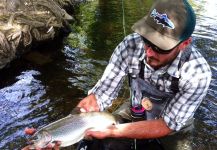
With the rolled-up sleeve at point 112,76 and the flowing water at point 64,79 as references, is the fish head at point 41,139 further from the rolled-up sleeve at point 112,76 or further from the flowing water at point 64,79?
the flowing water at point 64,79

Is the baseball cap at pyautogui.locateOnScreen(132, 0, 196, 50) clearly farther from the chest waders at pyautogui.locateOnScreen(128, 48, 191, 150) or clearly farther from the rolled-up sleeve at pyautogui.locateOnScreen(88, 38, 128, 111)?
the rolled-up sleeve at pyautogui.locateOnScreen(88, 38, 128, 111)

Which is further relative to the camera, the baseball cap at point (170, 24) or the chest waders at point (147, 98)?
the chest waders at point (147, 98)

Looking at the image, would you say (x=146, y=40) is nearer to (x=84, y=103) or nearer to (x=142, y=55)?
(x=142, y=55)

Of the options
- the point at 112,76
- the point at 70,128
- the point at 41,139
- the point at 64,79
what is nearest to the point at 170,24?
the point at 112,76

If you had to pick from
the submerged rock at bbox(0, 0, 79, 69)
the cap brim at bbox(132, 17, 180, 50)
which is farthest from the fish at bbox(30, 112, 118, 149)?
the submerged rock at bbox(0, 0, 79, 69)

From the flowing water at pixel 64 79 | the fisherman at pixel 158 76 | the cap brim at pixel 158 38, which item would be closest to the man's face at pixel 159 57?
the fisherman at pixel 158 76

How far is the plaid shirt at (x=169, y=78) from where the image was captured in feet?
11.3

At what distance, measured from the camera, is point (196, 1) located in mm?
18672

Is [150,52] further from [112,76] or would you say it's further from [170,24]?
[112,76]

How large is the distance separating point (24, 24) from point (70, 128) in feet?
17.4

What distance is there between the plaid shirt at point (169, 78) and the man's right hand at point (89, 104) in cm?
5

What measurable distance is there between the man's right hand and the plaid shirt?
0.17ft

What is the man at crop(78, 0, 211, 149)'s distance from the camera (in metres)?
3.12

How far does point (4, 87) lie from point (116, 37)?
4857mm
